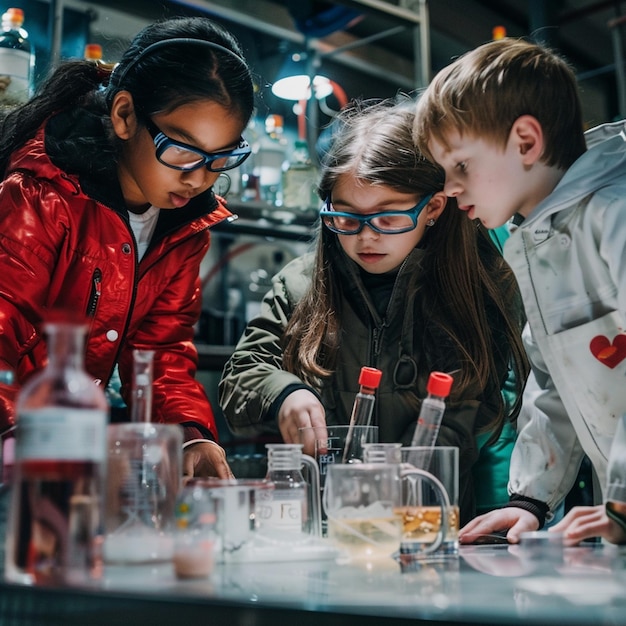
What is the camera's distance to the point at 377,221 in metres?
1.70

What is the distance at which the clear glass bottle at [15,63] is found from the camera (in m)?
2.16

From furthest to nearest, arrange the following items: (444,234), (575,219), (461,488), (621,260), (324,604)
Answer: (444,234)
(461,488)
(575,219)
(621,260)
(324,604)

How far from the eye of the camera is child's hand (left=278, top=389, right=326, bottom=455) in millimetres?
1515

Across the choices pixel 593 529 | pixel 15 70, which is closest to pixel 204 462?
pixel 593 529

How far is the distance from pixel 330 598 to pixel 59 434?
27cm

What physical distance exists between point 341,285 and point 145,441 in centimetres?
106

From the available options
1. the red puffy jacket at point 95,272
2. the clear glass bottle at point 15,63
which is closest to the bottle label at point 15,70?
the clear glass bottle at point 15,63

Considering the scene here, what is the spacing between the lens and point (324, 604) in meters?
0.63

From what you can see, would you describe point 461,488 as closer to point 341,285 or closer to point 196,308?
point 341,285

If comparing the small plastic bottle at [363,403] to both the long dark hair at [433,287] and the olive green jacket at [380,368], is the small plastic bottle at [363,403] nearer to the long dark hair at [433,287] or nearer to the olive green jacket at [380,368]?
the olive green jacket at [380,368]

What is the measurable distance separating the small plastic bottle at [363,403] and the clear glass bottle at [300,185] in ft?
6.04

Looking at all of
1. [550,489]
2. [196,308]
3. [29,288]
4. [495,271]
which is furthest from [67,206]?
[550,489]

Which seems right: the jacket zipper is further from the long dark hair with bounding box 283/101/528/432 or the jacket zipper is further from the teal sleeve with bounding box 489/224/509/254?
the teal sleeve with bounding box 489/224/509/254

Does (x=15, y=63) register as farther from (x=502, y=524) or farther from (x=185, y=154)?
(x=502, y=524)
